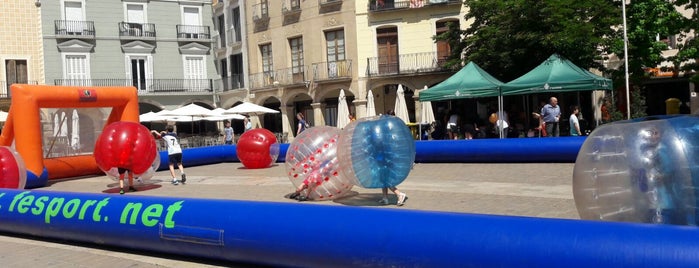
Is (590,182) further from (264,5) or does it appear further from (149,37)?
(149,37)

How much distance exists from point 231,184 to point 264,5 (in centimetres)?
2530

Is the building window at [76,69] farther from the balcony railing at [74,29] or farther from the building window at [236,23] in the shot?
the building window at [236,23]

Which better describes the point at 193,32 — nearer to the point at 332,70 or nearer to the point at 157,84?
the point at 157,84

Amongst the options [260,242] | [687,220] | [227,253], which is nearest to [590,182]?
[687,220]

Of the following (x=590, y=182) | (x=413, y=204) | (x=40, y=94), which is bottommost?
(x=413, y=204)

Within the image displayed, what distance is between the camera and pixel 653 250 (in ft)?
13.3

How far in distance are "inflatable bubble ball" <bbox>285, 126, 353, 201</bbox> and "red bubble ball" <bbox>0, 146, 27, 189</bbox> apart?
532 cm

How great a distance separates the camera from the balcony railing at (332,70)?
113 feet

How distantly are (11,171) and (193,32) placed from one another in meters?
31.5

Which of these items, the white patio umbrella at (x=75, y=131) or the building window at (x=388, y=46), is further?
the building window at (x=388, y=46)

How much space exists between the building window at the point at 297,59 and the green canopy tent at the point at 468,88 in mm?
15993

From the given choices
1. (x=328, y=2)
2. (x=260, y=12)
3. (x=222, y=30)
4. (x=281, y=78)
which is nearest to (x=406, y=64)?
(x=328, y=2)

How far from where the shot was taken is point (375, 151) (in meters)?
9.05

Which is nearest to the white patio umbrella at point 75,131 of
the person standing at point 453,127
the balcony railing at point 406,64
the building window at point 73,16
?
the person standing at point 453,127
